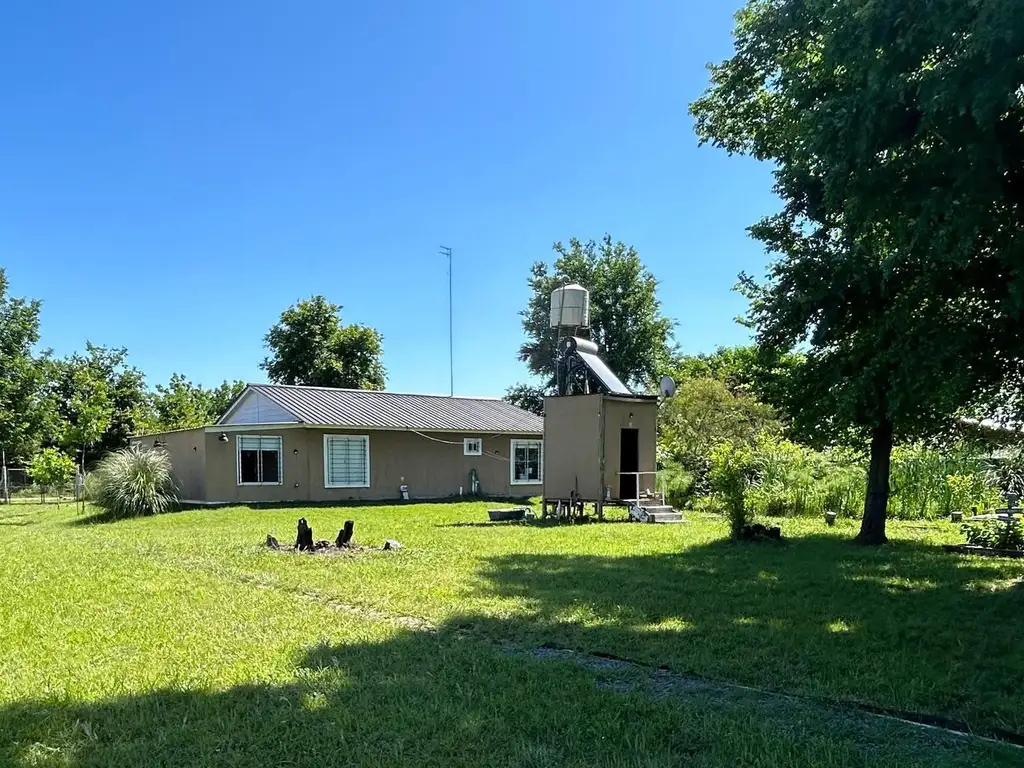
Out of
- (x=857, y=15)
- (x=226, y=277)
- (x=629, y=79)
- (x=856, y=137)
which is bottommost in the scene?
(x=856, y=137)

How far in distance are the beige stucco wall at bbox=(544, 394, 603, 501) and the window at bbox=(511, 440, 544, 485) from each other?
7.43 metres

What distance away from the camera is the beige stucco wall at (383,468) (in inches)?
785

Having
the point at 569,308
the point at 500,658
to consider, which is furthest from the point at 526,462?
the point at 500,658

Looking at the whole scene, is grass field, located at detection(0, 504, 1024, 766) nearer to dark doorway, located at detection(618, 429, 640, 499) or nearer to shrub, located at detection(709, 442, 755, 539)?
shrub, located at detection(709, 442, 755, 539)


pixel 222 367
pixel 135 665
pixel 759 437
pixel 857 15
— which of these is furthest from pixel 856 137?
pixel 222 367

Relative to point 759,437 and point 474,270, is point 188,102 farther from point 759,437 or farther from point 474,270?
point 759,437

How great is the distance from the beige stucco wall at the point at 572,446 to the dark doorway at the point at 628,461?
799 millimetres

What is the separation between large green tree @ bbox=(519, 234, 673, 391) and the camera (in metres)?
36.8

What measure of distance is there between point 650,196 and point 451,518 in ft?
29.0

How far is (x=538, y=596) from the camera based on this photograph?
7488 millimetres

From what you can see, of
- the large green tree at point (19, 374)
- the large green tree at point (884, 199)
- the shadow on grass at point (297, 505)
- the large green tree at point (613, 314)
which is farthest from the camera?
the large green tree at point (613, 314)

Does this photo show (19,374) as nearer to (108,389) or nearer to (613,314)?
(108,389)

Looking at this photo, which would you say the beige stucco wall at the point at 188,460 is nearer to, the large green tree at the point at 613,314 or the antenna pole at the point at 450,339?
the antenna pole at the point at 450,339

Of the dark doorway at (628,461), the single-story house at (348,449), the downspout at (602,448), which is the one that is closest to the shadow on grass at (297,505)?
the single-story house at (348,449)
